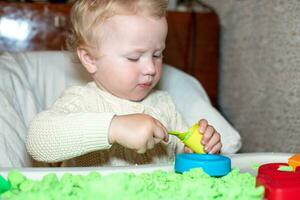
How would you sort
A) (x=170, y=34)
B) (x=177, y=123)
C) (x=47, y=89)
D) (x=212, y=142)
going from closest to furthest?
(x=212, y=142) < (x=177, y=123) < (x=47, y=89) < (x=170, y=34)

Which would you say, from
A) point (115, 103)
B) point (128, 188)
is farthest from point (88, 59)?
point (128, 188)

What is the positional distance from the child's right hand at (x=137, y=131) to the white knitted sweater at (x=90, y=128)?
0.07 ft

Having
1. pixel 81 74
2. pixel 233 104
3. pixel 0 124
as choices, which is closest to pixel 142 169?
pixel 0 124

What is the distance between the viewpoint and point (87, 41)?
3.37 ft

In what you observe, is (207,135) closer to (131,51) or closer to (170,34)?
(131,51)

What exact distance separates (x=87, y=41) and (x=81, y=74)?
275 millimetres

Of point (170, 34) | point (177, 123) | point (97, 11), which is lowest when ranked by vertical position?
point (177, 123)

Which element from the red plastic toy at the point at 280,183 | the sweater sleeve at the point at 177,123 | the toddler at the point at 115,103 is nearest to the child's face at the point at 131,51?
the toddler at the point at 115,103

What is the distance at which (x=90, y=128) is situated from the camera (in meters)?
0.85

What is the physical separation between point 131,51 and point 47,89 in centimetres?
38

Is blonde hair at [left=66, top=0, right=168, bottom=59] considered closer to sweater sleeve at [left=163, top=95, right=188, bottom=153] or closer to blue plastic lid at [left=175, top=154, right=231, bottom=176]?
sweater sleeve at [left=163, top=95, right=188, bottom=153]

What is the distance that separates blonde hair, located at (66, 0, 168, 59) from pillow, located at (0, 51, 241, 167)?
0.21m

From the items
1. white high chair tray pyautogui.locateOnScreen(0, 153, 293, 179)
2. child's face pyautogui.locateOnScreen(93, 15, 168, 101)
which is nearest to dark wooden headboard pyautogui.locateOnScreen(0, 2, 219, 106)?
child's face pyautogui.locateOnScreen(93, 15, 168, 101)

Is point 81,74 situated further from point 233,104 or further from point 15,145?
point 233,104
